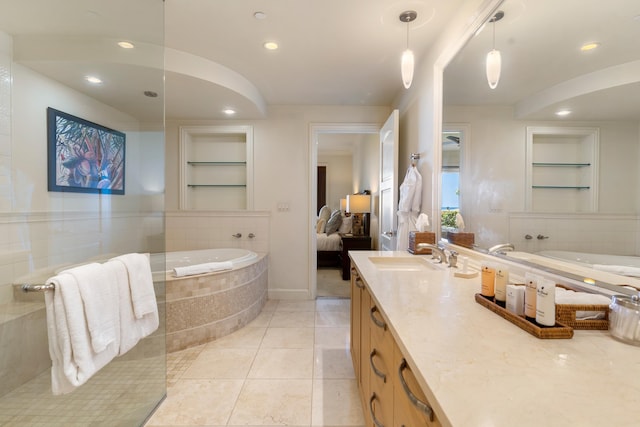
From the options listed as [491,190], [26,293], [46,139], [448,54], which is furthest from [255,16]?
[26,293]


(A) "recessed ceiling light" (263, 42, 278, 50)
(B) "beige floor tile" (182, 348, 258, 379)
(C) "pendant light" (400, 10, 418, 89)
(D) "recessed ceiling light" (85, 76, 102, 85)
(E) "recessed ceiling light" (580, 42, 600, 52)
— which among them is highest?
(A) "recessed ceiling light" (263, 42, 278, 50)

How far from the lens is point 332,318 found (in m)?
2.90

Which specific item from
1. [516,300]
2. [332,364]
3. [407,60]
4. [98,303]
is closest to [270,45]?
[407,60]

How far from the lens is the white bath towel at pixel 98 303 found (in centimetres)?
118

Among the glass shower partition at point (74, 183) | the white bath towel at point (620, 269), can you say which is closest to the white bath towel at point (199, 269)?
the glass shower partition at point (74, 183)

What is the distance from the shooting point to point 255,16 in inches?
72.3

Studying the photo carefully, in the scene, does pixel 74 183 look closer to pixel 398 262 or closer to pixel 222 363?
pixel 222 363

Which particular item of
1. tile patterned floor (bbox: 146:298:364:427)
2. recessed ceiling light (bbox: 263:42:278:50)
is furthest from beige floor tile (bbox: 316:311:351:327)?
recessed ceiling light (bbox: 263:42:278:50)

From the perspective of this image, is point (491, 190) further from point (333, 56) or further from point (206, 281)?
point (206, 281)

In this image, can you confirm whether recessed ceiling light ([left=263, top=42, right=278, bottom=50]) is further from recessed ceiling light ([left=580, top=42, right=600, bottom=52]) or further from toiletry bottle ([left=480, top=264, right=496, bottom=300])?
toiletry bottle ([left=480, top=264, right=496, bottom=300])

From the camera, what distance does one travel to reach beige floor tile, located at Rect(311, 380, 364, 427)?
150cm

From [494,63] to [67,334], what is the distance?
7.58 feet

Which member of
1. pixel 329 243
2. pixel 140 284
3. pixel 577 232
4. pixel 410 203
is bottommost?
pixel 329 243

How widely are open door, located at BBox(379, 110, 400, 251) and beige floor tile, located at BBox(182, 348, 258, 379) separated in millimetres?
1651
